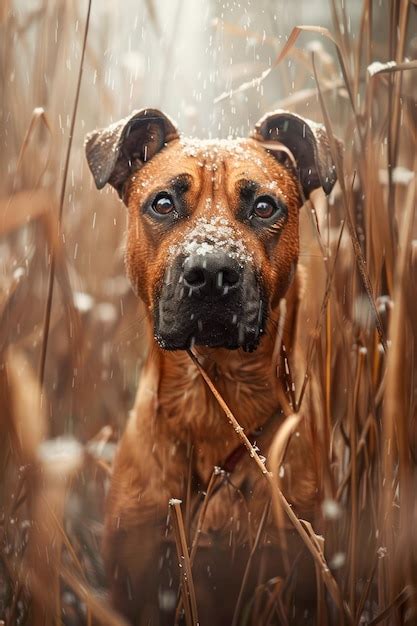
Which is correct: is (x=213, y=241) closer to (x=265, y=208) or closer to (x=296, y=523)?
(x=265, y=208)

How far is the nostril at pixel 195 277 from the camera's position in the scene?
125 centimetres

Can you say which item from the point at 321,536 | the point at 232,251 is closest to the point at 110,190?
the point at 232,251

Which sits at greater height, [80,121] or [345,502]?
[80,121]

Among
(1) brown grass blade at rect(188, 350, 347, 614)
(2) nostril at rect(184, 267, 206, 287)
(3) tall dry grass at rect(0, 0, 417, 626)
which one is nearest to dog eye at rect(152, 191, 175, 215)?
(3) tall dry grass at rect(0, 0, 417, 626)

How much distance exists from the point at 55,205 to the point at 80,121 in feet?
0.59

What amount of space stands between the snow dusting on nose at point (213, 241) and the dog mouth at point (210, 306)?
2 centimetres

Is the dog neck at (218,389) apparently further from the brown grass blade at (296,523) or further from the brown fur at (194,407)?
the brown grass blade at (296,523)

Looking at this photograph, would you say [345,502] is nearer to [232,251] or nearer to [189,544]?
[189,544]

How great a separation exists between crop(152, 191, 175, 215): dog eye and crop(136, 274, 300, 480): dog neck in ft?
0.93

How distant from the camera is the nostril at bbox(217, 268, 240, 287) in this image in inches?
48.9

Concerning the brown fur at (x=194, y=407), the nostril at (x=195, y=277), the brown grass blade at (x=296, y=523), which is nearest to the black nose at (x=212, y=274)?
the nostril at (x=195, y=277)

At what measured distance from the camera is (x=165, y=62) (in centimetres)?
137

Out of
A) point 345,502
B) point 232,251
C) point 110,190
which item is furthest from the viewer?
point 110,190

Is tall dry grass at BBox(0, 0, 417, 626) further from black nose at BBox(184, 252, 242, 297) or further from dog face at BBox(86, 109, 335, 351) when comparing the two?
black nose at BBox(184, 252, 242, 297)
